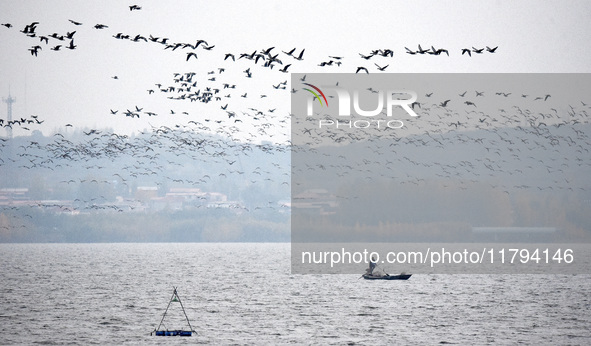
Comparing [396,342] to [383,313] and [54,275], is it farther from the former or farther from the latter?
[54,275]

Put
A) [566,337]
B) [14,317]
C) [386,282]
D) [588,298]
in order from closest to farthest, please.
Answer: [566,337] < [14,317] < [588,298] < [386,282]

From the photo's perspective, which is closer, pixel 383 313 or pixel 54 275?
pixel 383 313

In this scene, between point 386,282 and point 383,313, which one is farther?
point 386,282

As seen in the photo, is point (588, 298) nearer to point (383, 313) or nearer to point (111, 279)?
point (383, 313)

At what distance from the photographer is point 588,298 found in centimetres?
10488

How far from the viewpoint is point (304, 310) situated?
295 ft

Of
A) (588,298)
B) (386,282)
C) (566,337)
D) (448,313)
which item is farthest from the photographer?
(386,282)

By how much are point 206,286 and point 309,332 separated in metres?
62.3

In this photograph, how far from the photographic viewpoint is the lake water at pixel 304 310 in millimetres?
68000

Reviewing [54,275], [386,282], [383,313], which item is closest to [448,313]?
[383,313]

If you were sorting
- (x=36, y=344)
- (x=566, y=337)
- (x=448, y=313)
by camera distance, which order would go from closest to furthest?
(x=36, y=344), (x=566, y=337), (x=448, y=313)

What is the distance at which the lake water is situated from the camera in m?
68.0

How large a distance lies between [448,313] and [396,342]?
23.7 metres

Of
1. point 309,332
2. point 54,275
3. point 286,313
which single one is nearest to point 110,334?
point 309,332
